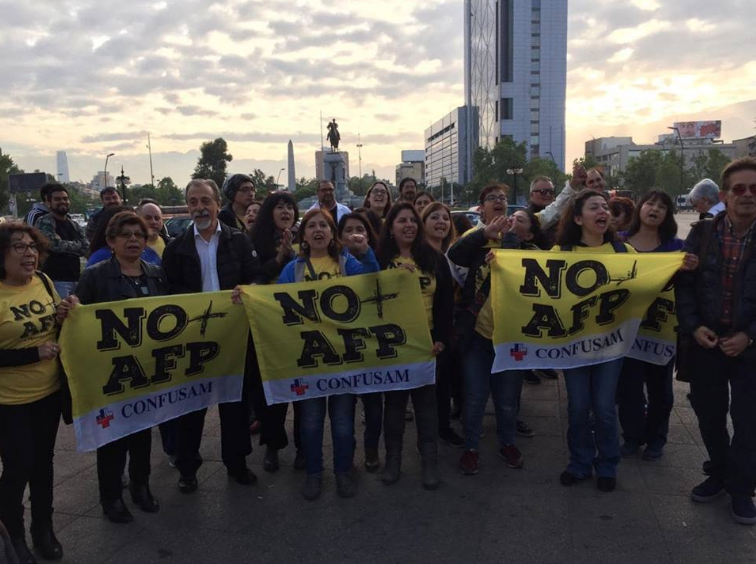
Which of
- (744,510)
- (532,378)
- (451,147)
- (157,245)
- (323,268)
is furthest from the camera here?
(451,147)

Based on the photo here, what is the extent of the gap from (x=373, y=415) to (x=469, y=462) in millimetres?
792

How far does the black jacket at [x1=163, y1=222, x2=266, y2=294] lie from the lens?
4145mm

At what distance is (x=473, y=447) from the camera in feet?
14.0

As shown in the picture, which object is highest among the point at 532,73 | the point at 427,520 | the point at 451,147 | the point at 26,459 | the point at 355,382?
the point at 532,73

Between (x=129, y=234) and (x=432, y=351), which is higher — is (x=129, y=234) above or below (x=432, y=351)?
above

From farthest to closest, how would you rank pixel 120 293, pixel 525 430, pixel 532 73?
1. pixel 532 73
2. pixel 525 430
3. pixel 120 293

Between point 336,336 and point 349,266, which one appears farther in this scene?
point 349,266

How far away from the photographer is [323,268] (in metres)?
4.14

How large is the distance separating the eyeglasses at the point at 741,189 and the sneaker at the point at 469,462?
247cm

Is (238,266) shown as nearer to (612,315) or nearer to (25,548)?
(25,548)

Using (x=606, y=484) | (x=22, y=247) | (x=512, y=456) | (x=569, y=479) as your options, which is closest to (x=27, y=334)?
(x=22, y=247)

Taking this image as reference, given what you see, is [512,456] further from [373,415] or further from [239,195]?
[239,195]

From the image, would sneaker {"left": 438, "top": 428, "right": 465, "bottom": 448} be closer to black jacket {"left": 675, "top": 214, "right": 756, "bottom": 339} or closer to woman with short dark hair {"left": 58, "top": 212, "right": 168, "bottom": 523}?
black jacket {"left": 675, "top": 214, "right": 756, "bottom": 339}

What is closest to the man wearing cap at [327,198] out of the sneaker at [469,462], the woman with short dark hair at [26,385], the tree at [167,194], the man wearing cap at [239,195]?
the man wearing cap at [239,195]
